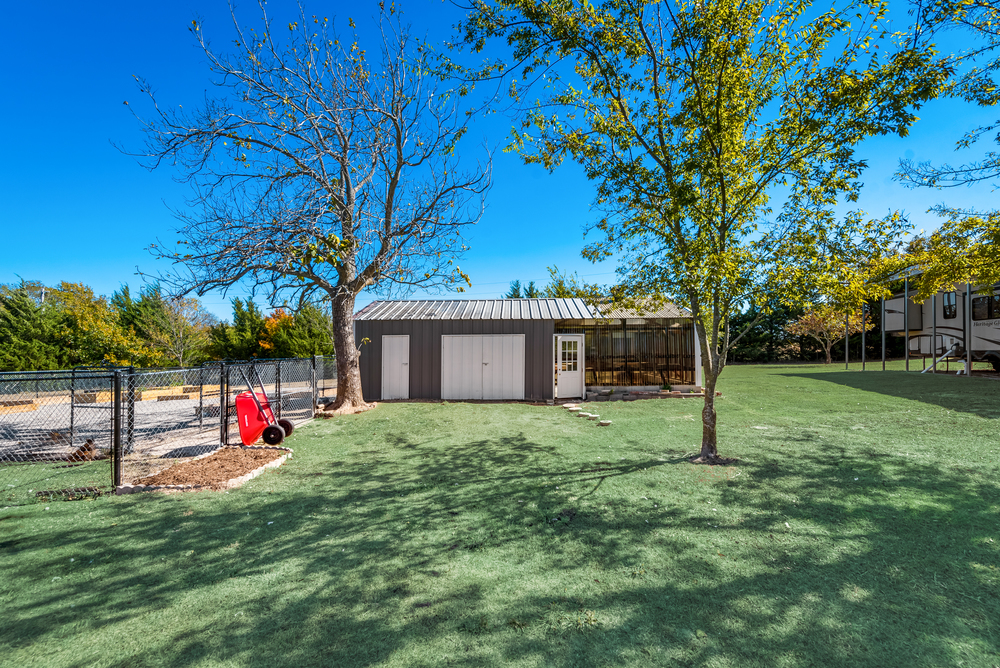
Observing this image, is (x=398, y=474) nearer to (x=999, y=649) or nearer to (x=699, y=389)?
(x=999, y=649)

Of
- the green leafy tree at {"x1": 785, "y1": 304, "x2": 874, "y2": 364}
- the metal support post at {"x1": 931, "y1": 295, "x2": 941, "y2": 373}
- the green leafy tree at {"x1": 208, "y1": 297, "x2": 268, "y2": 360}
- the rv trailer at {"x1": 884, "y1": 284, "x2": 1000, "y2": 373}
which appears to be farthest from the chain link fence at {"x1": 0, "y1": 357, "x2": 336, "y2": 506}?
the green leafy tree at {"x1": 785, "y1": 304, "x2": 874, "y2": 364}

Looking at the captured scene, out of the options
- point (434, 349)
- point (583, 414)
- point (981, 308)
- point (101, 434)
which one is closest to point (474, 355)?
point (434, 349)

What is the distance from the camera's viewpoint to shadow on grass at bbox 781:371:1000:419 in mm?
9156

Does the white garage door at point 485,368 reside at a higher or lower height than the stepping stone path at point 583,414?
higher

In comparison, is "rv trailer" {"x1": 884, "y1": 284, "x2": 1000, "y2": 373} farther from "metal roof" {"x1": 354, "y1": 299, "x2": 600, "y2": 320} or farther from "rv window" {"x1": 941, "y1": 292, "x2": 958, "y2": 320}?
"metal roof" {"x1": 354, "y1": 299, "x2": 600, "y2": 320}

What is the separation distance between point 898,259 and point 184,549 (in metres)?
9.62

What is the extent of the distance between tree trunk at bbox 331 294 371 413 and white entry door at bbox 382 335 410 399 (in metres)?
1.75

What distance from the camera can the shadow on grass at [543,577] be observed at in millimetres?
2230

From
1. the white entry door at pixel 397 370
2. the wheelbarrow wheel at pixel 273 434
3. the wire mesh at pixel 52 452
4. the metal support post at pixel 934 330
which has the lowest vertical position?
the wire mesh at pixel 52 452

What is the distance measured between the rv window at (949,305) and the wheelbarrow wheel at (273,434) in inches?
882

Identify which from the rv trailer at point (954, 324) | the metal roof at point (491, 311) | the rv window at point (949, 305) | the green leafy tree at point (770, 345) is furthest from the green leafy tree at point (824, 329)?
the metal roof at point (491, 311)

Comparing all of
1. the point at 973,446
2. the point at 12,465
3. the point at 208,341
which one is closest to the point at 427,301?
the point at 12,465

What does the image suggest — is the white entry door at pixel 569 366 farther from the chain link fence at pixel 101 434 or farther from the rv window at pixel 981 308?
the rv window at pixel 981 308

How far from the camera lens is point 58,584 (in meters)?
2.85
